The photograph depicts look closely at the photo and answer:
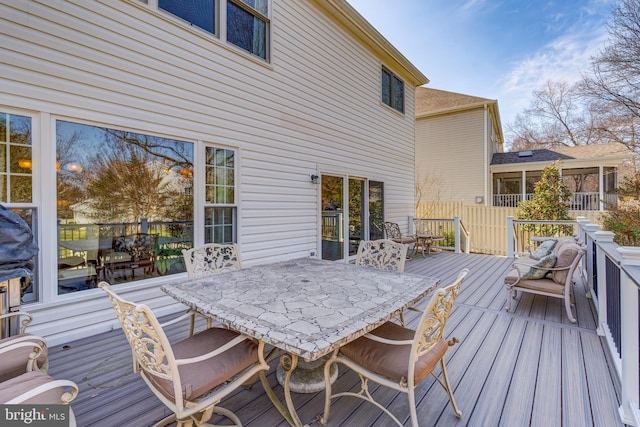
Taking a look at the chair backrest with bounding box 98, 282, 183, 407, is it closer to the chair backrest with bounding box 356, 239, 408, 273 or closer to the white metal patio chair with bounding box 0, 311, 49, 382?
the white metal patio chair with bounding box 0, 311, 49, 382

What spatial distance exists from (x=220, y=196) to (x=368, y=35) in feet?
17.5

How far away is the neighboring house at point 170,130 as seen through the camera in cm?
288

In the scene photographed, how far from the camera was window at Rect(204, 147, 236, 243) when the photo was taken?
4246 millimetres

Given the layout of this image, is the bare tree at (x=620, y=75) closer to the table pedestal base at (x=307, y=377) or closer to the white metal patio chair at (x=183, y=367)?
the table pedestal base at (x=307, y=377)

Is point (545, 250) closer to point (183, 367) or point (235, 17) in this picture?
point (183, 367)

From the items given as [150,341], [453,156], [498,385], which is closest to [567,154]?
[453,156]

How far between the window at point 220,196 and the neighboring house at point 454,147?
9.60 m

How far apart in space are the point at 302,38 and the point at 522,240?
305 inches

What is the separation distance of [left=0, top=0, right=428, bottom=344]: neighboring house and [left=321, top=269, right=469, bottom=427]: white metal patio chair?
2.96 m

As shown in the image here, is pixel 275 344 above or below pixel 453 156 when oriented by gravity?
below

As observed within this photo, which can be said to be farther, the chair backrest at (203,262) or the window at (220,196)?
the window at (220,196)

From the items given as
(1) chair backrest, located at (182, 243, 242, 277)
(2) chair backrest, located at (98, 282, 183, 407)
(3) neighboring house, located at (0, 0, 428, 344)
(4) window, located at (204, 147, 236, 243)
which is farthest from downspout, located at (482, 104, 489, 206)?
(2) chair backrest, located at (98, 282, 183, 407)

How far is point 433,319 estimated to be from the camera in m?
1.71

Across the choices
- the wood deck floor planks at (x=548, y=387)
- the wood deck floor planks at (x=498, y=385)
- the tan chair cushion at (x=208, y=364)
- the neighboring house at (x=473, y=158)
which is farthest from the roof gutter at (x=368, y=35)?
the wood deck floor planks at (x=548, y=387)
